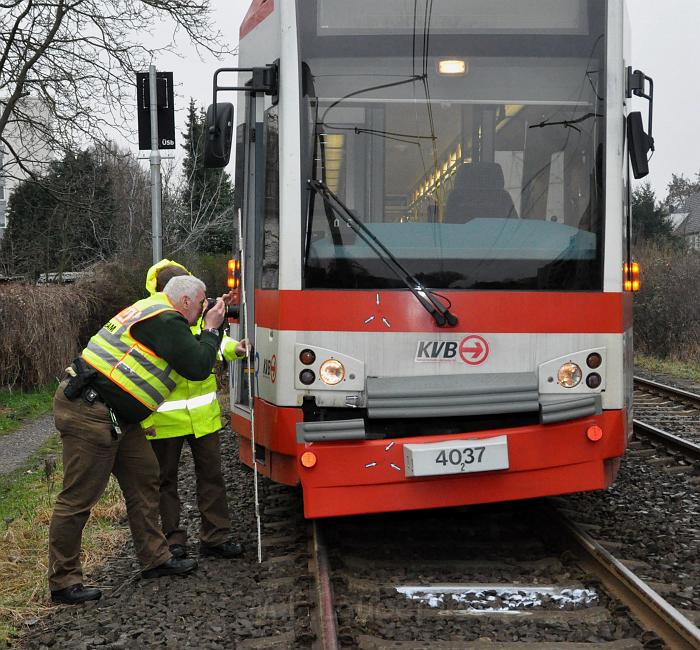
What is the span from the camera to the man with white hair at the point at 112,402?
5148 mm

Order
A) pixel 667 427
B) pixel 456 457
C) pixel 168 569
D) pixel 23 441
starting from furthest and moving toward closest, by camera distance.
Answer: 1. pixel 23 441
2. pixel 667 427
3. pixel 168 569
4. pixel 456 457

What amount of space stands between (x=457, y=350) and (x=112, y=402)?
1.88 meters

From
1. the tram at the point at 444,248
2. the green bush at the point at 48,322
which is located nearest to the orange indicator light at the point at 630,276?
the tram at the point at 444,248

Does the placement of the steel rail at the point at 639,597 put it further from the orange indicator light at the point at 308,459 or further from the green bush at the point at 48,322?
the green bush at the point at 48,322

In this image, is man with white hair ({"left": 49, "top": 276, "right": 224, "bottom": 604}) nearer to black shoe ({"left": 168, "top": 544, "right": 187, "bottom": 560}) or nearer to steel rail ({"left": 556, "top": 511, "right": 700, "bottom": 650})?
black shoe ({"left": 168, "top": 544, "right": 187, "bottom": 560})

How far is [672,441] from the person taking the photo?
9.30m

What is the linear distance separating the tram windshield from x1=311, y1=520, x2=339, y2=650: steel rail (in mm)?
1503

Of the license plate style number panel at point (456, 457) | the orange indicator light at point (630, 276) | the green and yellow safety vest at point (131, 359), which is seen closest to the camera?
the green and yellow safety vest at point (131, 359)

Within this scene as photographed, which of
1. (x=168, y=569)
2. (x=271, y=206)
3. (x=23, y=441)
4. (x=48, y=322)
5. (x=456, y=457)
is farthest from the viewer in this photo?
(x=48, y=322)

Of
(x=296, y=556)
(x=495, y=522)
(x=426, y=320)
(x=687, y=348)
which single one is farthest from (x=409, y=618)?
(x=687, y=348)

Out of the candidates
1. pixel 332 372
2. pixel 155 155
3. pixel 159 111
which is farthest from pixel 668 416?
pixel 332 372

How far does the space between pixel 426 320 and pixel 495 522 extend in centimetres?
190

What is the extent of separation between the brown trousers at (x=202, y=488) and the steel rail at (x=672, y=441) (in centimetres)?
460

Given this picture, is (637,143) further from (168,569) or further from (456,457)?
(168,569)
